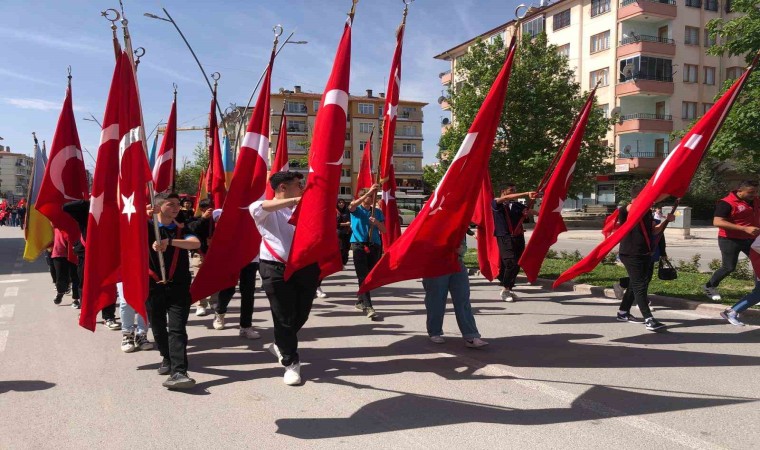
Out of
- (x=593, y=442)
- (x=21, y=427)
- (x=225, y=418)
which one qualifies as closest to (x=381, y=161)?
(x=225, y=418)

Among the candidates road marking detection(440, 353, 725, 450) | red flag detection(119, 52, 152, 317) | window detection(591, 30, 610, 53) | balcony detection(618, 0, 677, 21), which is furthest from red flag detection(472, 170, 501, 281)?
window detection(591, 30, 610, 53)

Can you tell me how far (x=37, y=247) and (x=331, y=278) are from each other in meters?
5.86

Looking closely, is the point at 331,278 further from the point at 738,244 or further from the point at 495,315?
A: the point at 738,244

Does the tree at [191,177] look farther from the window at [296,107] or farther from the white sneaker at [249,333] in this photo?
the white sneaker at [249,333]

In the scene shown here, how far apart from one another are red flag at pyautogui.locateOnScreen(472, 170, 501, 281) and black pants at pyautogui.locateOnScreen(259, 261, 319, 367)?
12.3 feet

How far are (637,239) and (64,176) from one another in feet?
23.7

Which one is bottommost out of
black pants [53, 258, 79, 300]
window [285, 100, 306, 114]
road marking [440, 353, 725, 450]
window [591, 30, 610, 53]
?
road marking [440, 353, 725, 450]

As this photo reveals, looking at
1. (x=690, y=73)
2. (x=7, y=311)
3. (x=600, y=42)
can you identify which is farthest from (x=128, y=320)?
(x=690, y=73)

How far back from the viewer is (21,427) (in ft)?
14.2

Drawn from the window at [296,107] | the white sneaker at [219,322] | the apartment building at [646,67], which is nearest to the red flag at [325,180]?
the white sneaker at [219,322]

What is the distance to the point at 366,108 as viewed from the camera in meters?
89.9

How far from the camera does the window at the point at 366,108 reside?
89.6m

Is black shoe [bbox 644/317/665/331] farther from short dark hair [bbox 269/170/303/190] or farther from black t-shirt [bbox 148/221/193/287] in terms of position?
black t-shirt [bbox 148/221/193/287]

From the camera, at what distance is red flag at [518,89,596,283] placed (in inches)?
294
